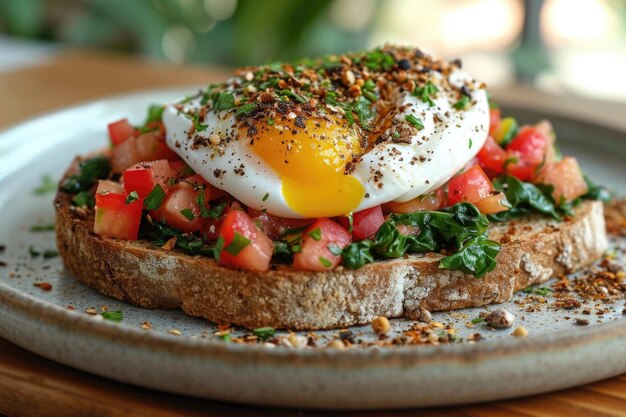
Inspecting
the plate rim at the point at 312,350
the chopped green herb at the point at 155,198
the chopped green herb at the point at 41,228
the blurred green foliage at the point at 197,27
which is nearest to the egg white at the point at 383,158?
the chopped green herb at the point at 155,198

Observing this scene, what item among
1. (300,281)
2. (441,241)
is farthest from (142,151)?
(441,241)

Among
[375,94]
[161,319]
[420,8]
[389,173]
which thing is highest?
[420,8]

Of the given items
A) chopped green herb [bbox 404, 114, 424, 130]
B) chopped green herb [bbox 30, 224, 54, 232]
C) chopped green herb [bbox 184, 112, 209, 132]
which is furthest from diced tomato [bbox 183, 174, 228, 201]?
chopped green herb [bbox 30, 224, 54, 232]

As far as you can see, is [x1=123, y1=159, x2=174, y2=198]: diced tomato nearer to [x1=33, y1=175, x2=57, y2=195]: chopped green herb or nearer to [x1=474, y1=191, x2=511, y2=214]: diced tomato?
[x1=33, y1=175, x2=57, y2=195]: chopped green herb

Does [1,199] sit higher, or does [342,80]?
[342,80]

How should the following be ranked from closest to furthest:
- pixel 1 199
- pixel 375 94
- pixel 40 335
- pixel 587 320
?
pixel 40 335 → pixel 587 320 → pixel 375 94 → pixel 1 199

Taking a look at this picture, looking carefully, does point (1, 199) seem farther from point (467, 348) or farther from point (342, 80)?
point (467, 348)

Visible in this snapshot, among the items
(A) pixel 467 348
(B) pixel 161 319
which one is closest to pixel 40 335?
(B) pixel 161 319

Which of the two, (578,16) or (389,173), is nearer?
(389,173)

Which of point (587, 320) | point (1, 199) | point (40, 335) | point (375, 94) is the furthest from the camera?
point (1, 199)
